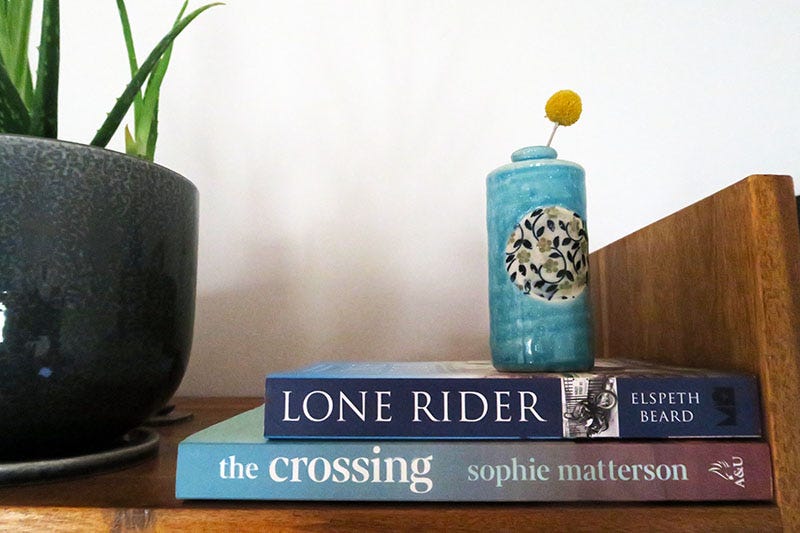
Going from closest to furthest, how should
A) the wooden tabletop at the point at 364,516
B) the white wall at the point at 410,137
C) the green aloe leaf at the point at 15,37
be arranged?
the wooden tabletop at the point at 364,516 → the green aloe leaf at the point at 15,37 → the white wall at the point at 410,137

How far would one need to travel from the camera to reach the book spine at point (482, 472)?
289 mm

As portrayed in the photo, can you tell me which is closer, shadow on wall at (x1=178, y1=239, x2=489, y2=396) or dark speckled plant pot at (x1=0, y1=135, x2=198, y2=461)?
dark speckled plant pot at (x1=0, y1=135, x2=198, y2=461)

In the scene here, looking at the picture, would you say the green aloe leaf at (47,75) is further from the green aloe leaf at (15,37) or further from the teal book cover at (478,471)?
the teal book cover at (478,471)

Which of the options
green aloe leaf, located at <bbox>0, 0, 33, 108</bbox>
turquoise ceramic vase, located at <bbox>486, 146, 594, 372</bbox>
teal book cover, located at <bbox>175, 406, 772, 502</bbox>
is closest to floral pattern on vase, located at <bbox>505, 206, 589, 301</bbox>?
turquoise ceramic vase, located at <bbox>486, 146, 594, 372</bbox>

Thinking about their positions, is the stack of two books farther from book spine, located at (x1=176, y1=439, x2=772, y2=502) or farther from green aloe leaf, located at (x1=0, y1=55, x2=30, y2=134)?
green aloe leaf, located at (x1=0, y1=55, x2=30, y2=134)

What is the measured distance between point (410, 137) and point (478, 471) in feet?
1.60

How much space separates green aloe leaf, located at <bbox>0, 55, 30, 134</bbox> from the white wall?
36 cm

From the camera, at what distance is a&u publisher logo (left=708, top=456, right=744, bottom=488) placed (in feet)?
0.95

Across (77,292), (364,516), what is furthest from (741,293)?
(77,292)

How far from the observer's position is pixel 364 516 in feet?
0.92

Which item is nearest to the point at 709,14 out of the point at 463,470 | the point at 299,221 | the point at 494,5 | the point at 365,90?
the point at 494,5

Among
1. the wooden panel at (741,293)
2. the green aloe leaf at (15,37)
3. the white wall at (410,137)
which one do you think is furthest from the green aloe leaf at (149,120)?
the wooden panel at (741,293)

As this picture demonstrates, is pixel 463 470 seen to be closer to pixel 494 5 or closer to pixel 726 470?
pixel 726 470

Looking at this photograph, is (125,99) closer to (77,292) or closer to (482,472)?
(77,292)
